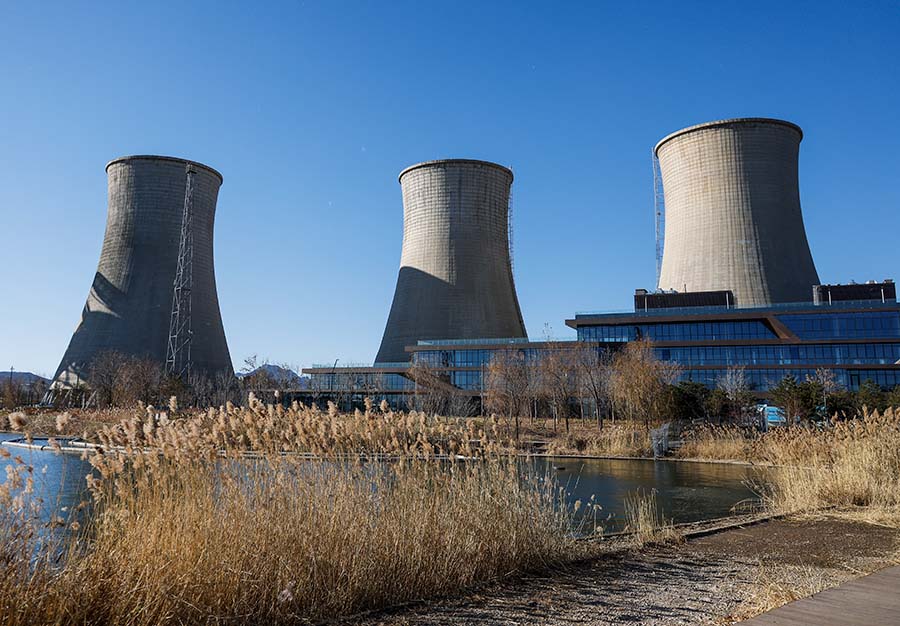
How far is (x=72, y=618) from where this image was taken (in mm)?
2686

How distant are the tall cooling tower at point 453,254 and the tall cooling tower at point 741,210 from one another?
8.54 metres

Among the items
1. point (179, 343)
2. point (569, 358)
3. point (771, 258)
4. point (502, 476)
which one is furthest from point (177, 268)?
point (502, 476)

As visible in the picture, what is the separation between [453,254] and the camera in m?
32.0

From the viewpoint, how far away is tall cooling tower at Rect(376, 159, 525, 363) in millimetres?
32094

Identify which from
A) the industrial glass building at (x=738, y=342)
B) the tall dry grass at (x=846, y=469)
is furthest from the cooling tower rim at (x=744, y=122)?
the tall dry grass at (x=846, y=469)

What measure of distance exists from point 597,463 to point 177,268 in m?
24.2

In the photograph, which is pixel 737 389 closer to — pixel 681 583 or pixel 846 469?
pixel 846 469

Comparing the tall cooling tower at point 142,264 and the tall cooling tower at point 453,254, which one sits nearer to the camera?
the tall cooling tower at point 142,264

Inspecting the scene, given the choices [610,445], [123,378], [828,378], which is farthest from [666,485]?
[123,378]

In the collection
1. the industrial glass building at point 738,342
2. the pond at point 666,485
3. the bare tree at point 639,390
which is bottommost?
the pond at point 666,485

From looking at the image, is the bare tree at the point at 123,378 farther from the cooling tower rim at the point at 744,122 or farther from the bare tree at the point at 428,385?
the cooling tower rim at the point at 744,122

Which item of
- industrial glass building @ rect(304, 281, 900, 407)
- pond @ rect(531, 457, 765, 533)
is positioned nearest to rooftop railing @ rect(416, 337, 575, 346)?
industrial glass building @ rect(304, 281, 900, 407)

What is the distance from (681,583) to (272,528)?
2388 mm

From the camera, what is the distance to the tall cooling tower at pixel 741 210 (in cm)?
2797
